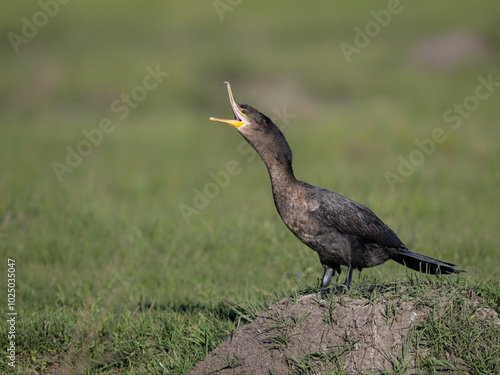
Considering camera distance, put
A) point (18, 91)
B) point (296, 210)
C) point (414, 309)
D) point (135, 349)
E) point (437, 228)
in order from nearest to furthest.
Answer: point (414, 309)
point (296, 210)
point (135, 349)
point (437, 228)
point (18, 91)

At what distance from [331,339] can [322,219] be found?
0.97 meters

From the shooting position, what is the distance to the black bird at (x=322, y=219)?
6051mm

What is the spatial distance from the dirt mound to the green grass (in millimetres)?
376

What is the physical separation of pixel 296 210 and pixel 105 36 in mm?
18668

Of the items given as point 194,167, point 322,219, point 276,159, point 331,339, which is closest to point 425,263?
point 322,219

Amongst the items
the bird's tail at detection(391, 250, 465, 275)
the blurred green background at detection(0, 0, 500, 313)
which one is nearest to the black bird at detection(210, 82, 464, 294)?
the bird's tail at detection(391, 250, 465, 275)

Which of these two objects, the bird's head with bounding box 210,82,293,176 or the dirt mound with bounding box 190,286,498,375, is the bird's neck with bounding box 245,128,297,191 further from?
the dirt mound with bounding box 190,286,498,375

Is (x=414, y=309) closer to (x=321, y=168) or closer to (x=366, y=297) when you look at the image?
(x=366, y=297)

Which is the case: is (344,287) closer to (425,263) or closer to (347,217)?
(347,217)

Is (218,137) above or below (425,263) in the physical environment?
above

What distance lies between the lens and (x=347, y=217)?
6191 millimetres

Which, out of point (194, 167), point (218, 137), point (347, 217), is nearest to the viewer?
point (347, 217)

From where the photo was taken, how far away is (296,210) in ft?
19.8

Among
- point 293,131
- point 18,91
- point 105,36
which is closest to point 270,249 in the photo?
point 293,131
